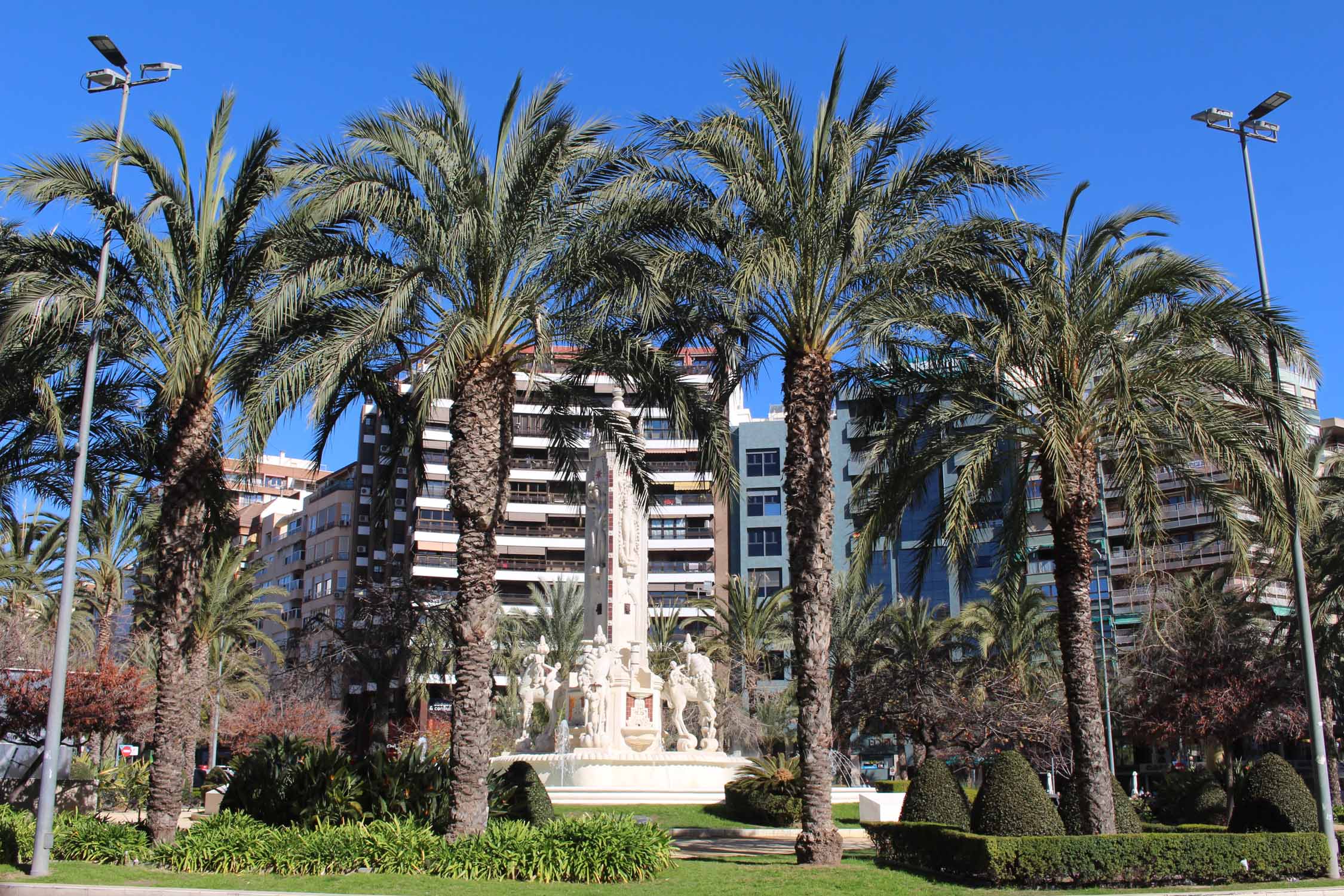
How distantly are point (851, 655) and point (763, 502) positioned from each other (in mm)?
32871

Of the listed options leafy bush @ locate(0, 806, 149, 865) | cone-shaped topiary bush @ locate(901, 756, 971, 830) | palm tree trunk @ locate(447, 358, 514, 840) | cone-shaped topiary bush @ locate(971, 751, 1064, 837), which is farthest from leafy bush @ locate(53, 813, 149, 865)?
cone-shaped topiary bush @ locate(971, 751, 1064, 837)

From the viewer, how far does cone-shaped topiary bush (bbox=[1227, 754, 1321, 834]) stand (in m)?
18.3

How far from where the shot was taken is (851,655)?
160ft

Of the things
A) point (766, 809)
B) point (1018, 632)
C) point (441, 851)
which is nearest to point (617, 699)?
point (766, 809)

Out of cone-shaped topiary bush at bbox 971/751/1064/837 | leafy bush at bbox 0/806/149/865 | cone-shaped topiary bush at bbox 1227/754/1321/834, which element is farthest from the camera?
cone-shaped topiary bush at bbox 1227/754/1321/834

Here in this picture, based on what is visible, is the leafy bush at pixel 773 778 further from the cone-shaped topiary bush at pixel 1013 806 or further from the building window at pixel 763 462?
the building window at pixel 763 462

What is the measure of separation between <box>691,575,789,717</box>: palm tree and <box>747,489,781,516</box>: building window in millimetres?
23741

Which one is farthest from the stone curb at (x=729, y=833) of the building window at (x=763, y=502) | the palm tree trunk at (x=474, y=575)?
the building window at (x=763, y=502)

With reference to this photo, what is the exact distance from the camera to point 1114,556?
70.8 m

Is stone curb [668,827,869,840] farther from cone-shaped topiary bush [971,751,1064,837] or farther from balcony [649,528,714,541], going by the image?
balcony [649,528,714,541]

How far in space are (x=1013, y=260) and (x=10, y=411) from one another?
16.9 m

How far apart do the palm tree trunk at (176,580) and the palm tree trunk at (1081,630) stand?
511 inches

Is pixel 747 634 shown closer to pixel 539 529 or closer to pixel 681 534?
pixel 681 534

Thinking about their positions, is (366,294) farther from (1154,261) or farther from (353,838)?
(1154,261)
